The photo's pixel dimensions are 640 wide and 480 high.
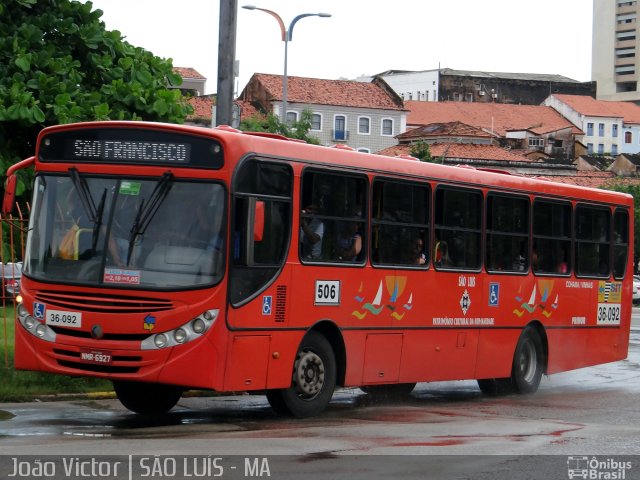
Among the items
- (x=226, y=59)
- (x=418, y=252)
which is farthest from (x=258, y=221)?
(x=226, y=59)

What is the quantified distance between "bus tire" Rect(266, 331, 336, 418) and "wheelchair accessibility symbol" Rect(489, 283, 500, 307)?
3.85m

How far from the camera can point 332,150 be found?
44.6 feet

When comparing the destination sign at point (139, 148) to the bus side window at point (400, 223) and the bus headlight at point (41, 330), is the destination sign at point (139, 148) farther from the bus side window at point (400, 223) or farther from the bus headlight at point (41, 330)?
the bus side window at point (400, 223)

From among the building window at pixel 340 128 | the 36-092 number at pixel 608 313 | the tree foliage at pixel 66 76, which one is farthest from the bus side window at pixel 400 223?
the building window at pixel 340 128

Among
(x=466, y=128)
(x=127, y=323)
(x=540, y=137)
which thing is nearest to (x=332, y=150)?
(x=127, y=323)

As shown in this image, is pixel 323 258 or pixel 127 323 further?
pixel 323 258

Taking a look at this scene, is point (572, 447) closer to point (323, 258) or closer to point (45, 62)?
point (323, 258)

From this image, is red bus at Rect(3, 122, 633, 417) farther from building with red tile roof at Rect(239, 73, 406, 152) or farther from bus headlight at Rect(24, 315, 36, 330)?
building with red tile roof at Rect(239, 73, 406, 152)

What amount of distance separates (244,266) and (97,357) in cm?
161

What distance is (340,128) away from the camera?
4390 inches

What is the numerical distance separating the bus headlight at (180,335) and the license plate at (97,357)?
0.34 meters

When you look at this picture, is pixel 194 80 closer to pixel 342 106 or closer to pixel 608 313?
pixel 342 106

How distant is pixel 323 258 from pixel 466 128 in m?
105

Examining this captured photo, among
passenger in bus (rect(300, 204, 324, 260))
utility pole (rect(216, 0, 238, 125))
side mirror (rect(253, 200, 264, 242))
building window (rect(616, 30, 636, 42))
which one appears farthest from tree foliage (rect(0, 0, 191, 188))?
building window (rect(616, 30, 636, 42))
